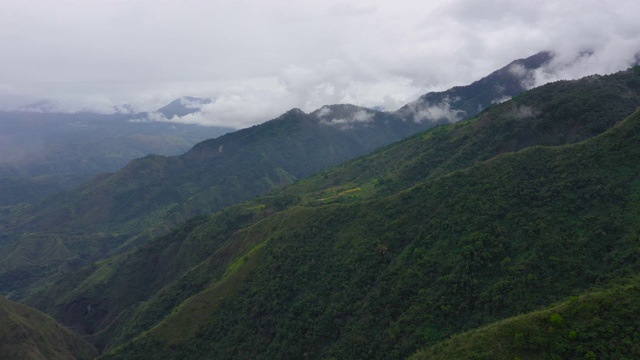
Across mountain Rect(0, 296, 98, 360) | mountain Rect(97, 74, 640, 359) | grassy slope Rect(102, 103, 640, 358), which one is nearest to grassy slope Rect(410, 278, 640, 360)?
mountain Rect(97, 74, 640, 359)

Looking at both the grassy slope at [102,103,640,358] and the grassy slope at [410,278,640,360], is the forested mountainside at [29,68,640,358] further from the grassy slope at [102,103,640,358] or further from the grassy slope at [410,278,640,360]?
the grassy slope at [410,278,640,360]

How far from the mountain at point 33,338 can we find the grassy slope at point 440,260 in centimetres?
2972

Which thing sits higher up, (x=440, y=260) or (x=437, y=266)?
(x=440, y=260)

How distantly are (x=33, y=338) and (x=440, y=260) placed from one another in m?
129

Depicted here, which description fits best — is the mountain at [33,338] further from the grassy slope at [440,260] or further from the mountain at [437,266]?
the grassy slope at [440,260]

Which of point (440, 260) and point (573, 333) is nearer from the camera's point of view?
point (573, 333)

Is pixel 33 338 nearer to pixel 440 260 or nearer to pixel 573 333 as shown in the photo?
pixel 440 260

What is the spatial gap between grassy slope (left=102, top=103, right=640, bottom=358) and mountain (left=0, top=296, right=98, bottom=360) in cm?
2972

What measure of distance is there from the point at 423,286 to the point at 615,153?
210 feet

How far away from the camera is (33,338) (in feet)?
447

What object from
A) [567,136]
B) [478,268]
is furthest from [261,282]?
[567,136]

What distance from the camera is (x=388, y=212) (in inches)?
5477

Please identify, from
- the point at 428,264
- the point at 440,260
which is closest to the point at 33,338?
the point at 428,264

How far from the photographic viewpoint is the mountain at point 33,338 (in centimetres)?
12744
